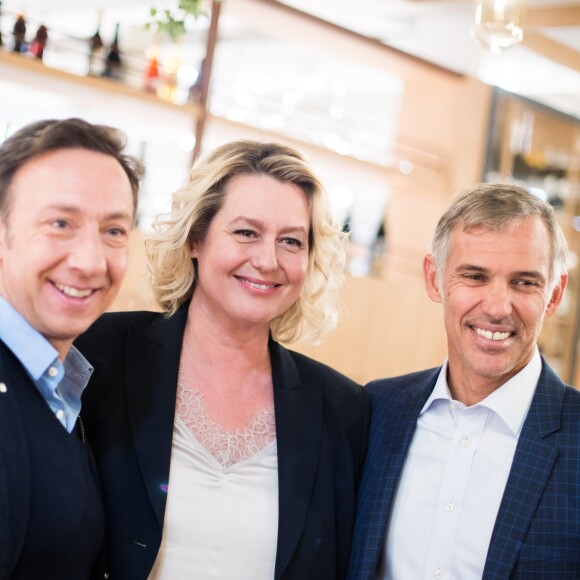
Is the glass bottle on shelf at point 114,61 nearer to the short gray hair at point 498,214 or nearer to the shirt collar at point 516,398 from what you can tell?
the short gray hair at point 498,214

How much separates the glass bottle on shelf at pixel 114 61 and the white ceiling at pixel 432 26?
138mm

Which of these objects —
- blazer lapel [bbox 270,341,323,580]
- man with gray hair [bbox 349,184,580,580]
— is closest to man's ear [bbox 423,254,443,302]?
man with gray hair [bbox 349,184,580,580]

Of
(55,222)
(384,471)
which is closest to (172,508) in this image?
(384,471)

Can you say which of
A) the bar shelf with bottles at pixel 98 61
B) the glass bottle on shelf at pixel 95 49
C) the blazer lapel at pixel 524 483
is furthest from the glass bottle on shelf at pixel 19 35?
the blazer lapel at pixel 524 483

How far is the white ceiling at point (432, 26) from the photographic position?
3.63 m

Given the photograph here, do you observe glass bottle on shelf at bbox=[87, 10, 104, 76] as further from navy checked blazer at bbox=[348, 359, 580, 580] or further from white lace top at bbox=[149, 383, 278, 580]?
navy checked blazer at bbox=[348, 359, 580, 580]

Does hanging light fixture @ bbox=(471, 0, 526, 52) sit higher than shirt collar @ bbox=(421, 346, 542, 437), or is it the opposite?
hanging light fixture @ bbox=(471, 0, 526, 52)

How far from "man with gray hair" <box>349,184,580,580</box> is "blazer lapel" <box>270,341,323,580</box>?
6.2 inches

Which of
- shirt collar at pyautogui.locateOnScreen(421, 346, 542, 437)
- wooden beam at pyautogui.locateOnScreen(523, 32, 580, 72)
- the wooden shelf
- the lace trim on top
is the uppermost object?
wooden beam at pyautogui.locateOnScreen(523, 32, 580, 72)

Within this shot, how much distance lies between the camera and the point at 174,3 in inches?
146

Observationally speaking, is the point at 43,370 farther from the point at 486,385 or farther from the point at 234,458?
the point at 486,385

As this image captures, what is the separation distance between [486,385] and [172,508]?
0.75 m

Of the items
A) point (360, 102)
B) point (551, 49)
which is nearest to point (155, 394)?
point (551, 49)

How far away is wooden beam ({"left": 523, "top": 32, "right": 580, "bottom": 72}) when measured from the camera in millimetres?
3561
